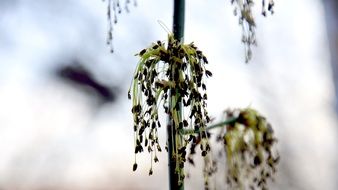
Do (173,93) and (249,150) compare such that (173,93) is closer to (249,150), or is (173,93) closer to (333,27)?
(249,150)

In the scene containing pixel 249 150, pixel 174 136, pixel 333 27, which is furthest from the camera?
pixel 333 27

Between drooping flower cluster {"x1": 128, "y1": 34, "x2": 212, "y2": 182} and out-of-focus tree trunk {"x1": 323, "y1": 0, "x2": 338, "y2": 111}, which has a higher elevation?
out-of-focus tree trunk {"x1": 323, "y1": 0, "x2": 338, "y2": 111}

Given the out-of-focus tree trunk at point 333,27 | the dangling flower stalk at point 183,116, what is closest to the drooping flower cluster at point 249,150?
the dangling flower stalk at point 183,116

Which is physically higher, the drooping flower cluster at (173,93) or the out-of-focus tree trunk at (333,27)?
the out-of-focus tree trunk at (333,27)

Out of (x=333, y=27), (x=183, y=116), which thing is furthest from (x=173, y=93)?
(x=333, y=27)

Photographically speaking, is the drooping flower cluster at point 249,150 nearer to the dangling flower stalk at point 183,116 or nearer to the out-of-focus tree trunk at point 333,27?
the dangling flower stalk at point 183,116

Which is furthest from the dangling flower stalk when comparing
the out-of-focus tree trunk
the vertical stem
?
the out-of-focus tree trunk

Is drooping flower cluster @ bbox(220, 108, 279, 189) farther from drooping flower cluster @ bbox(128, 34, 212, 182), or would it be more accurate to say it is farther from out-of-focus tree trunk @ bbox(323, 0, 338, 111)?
out-of-focus tree trunk @ bbox(323, 0, 338, 111)

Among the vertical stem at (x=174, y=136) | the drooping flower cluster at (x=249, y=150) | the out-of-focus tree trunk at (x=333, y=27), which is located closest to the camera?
the vertical stem at (x=174, y=136)

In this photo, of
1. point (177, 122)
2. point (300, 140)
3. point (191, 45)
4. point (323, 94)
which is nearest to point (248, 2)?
point (191, 45)
